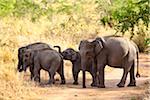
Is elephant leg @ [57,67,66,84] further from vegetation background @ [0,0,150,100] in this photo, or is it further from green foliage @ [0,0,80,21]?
green foliage @ [0,0,80,21]

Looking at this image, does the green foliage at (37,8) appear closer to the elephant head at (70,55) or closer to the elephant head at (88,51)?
the elephant head at (70,55)

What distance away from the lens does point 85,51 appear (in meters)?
11.5

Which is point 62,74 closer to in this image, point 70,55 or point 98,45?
point 70,55

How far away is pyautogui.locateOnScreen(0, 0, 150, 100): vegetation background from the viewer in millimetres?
Result: 10295

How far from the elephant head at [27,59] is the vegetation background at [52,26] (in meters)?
0.28

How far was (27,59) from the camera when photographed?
12062 millimetres

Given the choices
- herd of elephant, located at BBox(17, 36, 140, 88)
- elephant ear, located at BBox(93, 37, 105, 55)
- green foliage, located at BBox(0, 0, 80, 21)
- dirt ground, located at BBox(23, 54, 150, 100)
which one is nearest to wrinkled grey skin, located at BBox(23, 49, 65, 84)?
herd of elephant, located at BBox(17, 36, 140, 88)

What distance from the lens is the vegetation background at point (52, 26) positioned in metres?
10.3

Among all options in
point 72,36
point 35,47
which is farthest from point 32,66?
point 72,36

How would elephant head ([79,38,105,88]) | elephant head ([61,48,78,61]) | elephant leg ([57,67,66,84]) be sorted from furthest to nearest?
elephant head ([61,48,78,61]), elephant leg ([57,67,66,84]), elephant head ([79,38,105,88])

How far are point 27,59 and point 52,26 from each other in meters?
9.47

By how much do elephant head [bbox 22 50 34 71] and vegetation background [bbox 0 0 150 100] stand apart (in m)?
0.28

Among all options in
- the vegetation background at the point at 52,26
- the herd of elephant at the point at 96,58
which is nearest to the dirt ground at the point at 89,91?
the herd of elephant at the point at 96,58

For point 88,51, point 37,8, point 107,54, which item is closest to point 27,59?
point 88,51
